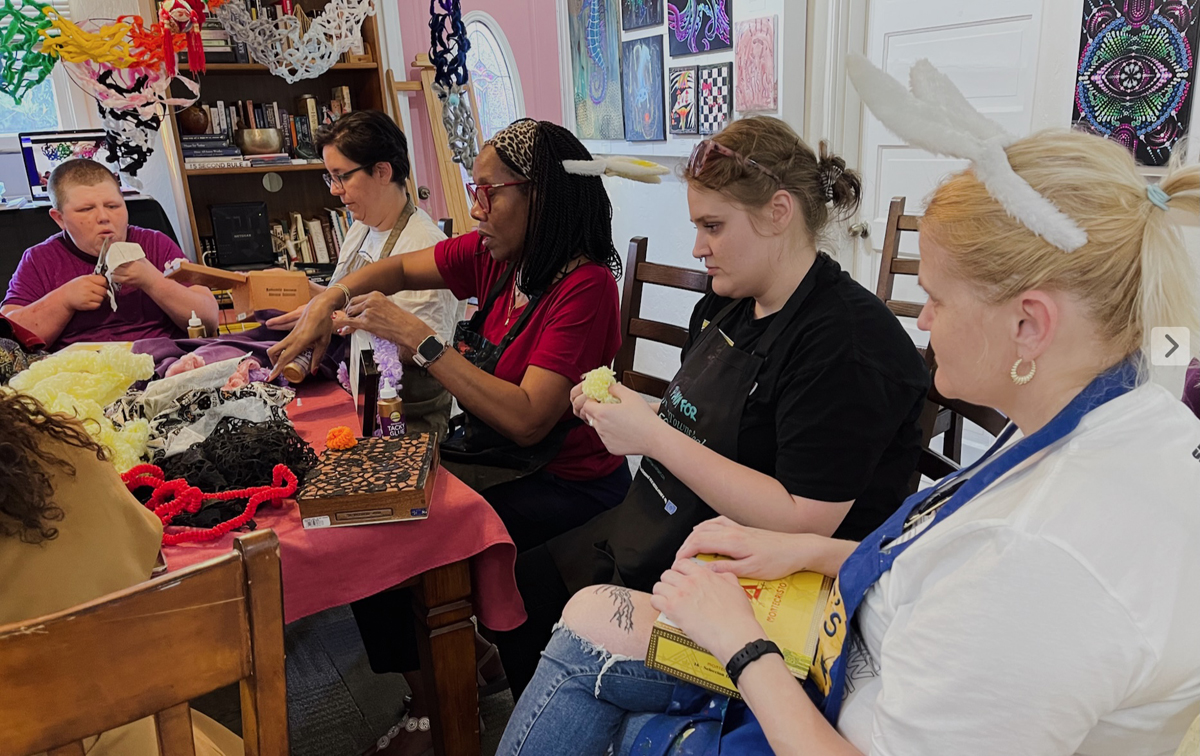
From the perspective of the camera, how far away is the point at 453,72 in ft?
11.0

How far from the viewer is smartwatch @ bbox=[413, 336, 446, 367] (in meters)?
1.67

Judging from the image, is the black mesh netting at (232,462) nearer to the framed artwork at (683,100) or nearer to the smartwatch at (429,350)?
the smartwatch at (429,350)

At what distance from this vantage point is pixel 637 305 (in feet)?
7.12

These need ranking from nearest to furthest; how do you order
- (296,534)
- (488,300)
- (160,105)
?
(296,534) < (488,300) < (160,105)

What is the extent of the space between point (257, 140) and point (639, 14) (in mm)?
2004

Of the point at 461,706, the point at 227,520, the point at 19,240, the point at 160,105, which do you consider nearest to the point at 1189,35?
the point at 461,706

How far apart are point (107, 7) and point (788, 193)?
11.8 feet

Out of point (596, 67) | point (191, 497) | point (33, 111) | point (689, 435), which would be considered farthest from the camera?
point (596, 67)

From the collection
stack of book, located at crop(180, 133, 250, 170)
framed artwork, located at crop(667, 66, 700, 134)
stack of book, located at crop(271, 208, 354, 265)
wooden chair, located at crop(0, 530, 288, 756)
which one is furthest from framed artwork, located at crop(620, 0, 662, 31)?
wooden chair, located at crop(0, 530, 288, 756)

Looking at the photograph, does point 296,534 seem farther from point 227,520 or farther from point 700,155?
point 700,155

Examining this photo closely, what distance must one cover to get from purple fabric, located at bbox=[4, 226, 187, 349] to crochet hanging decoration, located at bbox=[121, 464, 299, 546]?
123 cm

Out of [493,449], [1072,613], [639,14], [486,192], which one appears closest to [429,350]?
[493,449]

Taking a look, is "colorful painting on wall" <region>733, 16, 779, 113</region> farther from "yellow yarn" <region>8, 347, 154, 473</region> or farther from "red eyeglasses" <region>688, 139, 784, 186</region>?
"yellow yarn" <region>8, 347, 154, 473</region>

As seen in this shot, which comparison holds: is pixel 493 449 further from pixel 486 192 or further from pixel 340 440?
pixel 486 192
